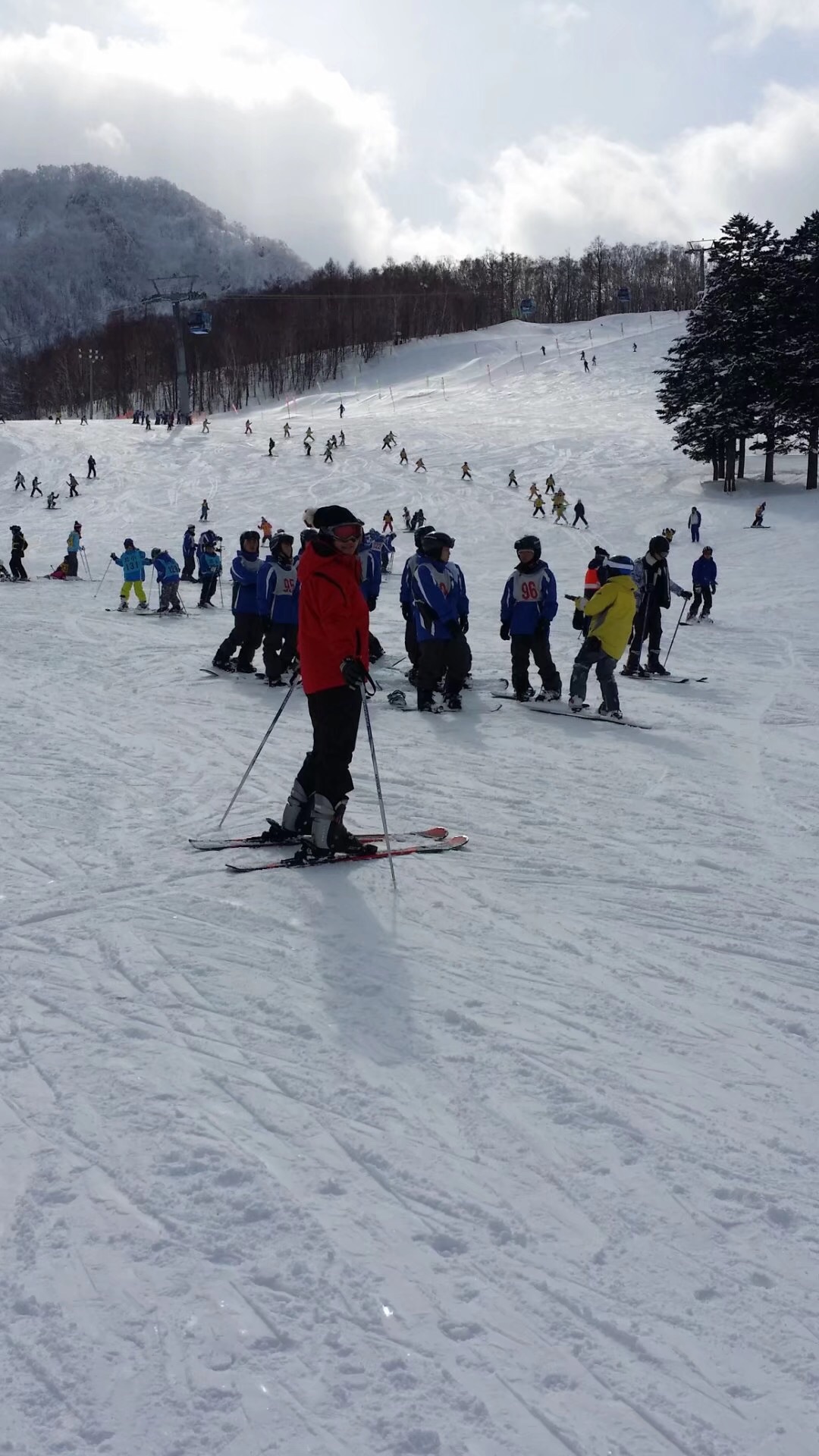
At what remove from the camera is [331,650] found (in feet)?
16.4

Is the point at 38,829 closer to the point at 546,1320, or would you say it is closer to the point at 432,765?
the point at 432,765

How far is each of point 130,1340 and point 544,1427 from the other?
2.95 ft

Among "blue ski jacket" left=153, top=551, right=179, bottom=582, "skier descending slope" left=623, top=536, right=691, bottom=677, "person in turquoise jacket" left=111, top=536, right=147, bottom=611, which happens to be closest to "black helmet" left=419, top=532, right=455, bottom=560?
"skier descending slope" left=623, top=536, right=691, bottom=677

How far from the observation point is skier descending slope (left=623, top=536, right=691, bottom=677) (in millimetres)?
11688

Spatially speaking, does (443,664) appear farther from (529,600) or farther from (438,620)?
(529,600)

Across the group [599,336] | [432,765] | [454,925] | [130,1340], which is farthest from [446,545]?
[599,336]

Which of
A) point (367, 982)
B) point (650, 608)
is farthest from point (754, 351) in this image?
point (367, 982)

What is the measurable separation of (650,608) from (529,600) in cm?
291

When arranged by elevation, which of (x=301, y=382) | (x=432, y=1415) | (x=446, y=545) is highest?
(x=301, y=382)

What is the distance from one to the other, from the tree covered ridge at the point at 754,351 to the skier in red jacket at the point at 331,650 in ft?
103

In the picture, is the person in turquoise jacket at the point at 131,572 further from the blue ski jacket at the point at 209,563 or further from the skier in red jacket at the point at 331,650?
the skier in red jacket at the point at 331,650

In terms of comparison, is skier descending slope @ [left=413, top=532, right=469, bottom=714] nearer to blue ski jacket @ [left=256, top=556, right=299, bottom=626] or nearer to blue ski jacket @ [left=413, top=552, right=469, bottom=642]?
blue ski jacket @ [left=413, top=552, right=469, bottom=642]

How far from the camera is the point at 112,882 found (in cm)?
494

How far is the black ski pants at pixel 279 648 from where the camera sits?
1053cm
